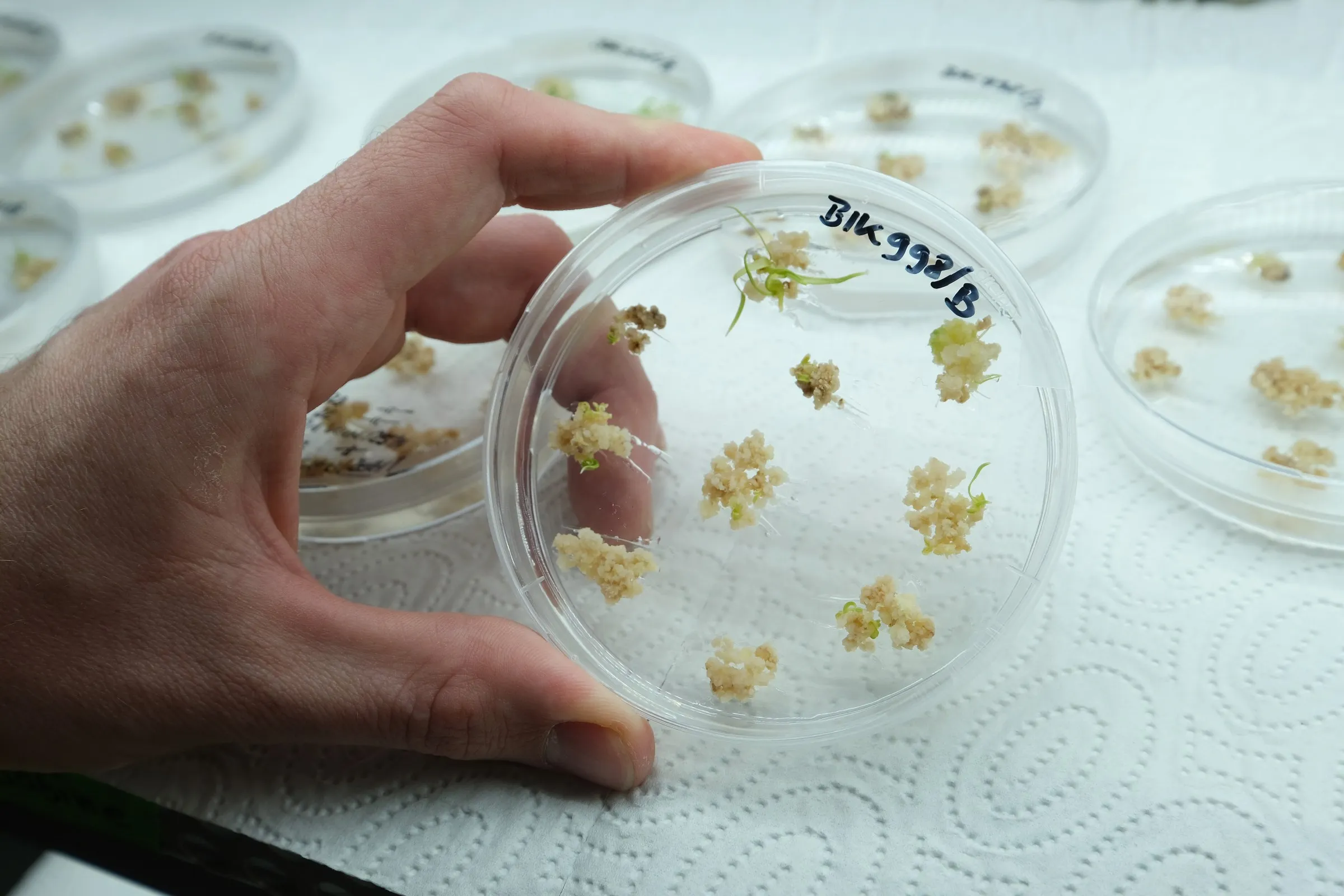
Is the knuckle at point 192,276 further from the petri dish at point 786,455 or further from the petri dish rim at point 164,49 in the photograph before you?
the petri dish rim at point 164,49

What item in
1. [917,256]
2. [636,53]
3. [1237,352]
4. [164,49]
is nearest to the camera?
[917,256]

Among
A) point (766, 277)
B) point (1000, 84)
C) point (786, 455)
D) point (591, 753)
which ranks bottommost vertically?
point (591, 753)

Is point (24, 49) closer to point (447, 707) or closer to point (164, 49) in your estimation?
point (164, 49)

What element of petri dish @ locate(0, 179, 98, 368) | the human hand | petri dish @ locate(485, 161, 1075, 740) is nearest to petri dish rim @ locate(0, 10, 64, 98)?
petri dish @ locate(0, 179, 98, 368)

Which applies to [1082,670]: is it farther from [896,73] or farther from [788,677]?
[896,73]

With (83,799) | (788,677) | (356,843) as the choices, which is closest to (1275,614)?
(788,677)

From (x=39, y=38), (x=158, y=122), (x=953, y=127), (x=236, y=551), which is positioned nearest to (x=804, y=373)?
(x=236, y=551)
